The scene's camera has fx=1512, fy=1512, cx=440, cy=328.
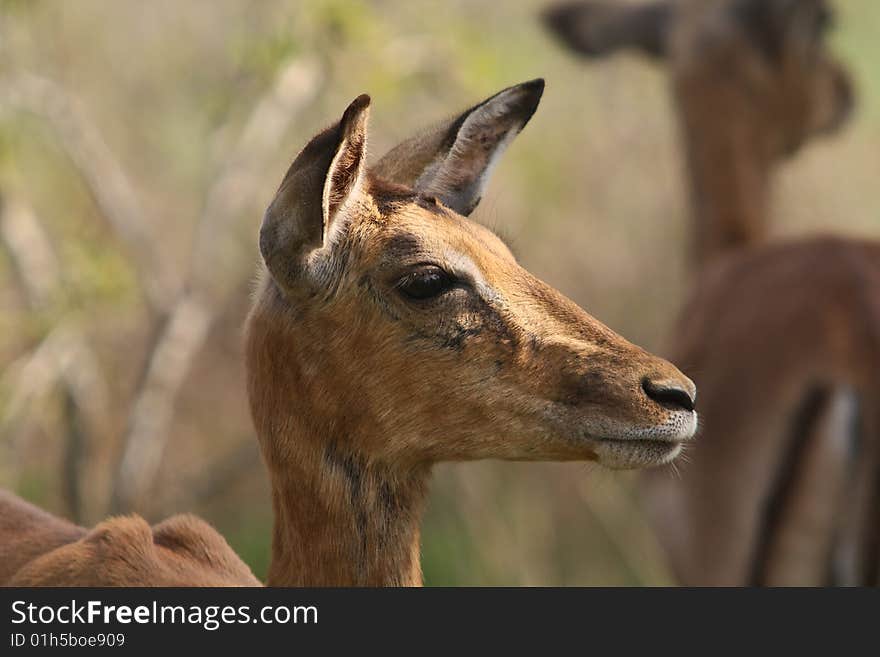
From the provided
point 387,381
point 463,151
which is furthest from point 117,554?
point 463,151

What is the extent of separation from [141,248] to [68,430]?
1.04 metres

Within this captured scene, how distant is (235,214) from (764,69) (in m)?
2.90

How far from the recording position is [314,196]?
2883 mm

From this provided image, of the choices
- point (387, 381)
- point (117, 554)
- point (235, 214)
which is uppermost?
point (235, 214)

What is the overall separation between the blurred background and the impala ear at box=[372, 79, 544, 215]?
2747mm

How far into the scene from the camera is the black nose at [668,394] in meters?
2.88

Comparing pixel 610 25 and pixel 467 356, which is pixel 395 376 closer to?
pixel 467 356

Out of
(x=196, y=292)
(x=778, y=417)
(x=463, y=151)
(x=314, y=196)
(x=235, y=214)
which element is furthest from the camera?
(x=235, y=214)

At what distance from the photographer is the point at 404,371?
3.00 m

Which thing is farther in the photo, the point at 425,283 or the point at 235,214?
the point at 235,214

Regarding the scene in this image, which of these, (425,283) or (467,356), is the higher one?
(425,283)

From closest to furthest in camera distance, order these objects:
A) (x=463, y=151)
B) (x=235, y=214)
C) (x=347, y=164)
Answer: (x=347, y=164)
(x=463, y=151)
(x=235, y=214)
